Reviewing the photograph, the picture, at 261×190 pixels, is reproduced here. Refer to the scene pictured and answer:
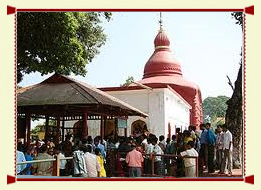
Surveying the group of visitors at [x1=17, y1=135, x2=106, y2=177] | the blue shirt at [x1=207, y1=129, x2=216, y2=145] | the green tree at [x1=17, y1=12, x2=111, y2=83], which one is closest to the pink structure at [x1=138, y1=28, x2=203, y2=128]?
the green tree at [x1=17, y1=12, x2=111, y2=83]

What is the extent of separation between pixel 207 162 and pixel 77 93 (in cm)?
431

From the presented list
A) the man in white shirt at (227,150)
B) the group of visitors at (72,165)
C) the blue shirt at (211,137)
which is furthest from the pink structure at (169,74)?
the group of visitors at (72,165)

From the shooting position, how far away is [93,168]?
28.9 ft

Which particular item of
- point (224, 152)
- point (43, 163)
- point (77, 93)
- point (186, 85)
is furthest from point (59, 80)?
point (186, 85)

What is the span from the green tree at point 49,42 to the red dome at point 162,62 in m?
13.7

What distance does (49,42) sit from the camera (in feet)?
42.6

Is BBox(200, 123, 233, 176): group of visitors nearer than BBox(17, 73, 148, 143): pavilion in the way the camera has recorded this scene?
Yes

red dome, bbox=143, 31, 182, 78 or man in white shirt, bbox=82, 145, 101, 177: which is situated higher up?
red dome, bbox=143, 31, 182, 78

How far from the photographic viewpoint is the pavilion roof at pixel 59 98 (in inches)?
456

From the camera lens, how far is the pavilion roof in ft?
38.0

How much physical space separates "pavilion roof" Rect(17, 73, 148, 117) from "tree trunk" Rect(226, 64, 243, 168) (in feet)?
11.5

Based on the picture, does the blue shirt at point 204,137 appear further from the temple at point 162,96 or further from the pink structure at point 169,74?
the pink structure at point 169,74

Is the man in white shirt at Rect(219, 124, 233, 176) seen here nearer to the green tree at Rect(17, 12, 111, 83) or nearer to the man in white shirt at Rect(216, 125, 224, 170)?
the man in white shirt at Rect(216, 125, 224, 170)

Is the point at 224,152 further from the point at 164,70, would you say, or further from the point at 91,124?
the point at 164,70
